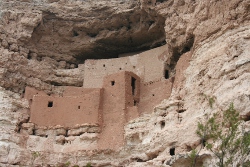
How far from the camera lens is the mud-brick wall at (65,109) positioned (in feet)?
62.1

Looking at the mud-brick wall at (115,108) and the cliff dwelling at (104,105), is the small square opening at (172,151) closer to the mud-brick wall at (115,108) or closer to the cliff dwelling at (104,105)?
the mud-brick wall at (115,108)

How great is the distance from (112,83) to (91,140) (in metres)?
2.44

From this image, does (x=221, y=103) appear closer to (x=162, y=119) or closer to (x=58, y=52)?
(x=162, y=119)


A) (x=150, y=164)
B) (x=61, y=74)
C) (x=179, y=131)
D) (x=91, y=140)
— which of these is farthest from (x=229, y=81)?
(x=61, y=74)

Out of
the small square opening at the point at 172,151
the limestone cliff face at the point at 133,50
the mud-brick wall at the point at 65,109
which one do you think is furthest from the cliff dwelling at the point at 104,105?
the small square opening at the point at 172,151

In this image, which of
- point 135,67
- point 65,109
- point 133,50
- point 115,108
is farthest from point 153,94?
point 133,50

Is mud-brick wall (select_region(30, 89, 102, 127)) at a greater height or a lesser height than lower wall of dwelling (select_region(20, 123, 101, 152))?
greater

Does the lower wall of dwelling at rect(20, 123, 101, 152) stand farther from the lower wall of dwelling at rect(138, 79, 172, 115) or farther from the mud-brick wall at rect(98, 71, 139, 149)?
the lower wall of dwelling at rect(138, 79, 172, 115)

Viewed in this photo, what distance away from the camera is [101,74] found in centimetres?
2147

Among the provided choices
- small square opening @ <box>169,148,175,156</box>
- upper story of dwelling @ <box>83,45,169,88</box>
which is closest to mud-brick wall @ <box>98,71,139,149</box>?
upper story of dwelling @ <box>83,45,169,88</box>

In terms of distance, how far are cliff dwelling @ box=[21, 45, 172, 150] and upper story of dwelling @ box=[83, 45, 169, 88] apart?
1.7 inches

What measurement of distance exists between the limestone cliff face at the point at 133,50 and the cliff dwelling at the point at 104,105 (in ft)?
1.59

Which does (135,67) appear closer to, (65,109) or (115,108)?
(115,108)

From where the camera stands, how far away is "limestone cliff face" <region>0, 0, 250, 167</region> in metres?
14.4
